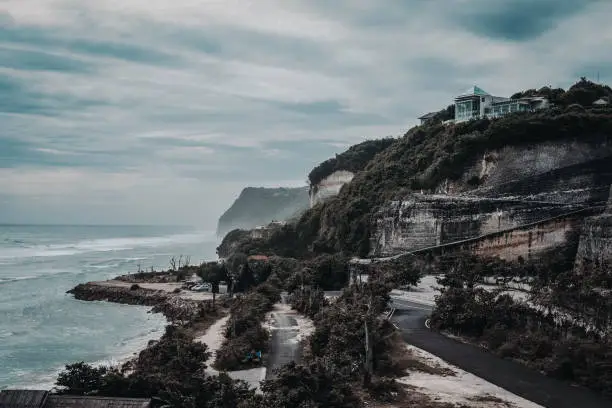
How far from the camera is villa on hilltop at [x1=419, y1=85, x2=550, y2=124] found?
151ft

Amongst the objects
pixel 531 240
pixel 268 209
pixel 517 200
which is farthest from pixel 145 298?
pixel 268 209

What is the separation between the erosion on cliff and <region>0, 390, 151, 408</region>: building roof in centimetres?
2684

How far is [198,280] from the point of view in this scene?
5706cm

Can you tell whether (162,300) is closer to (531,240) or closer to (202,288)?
(202,288)

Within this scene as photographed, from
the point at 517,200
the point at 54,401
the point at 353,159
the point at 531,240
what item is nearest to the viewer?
the point at 54,401

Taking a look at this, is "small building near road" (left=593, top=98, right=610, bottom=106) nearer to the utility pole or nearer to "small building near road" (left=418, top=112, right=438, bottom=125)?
"small building near road" (left=418, top=112, right=438, bottom=125)

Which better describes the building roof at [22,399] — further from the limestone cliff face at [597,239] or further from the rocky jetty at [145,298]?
the limestone cliff face at [597,239]

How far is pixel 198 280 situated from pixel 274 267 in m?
11.5

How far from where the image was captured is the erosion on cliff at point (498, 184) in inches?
1412

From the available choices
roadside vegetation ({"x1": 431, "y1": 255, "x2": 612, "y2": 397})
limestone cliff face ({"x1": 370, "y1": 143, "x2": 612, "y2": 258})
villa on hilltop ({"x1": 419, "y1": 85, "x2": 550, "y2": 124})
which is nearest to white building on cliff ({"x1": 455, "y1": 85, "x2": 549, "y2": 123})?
villa on hilltop ({"x1": 419, "y1": 85, "x2": 550, "y2": 124})

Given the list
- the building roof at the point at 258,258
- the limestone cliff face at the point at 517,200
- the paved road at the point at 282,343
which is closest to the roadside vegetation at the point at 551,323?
the limestone cliff face at the point at 517,200

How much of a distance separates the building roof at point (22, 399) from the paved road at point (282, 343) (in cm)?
733

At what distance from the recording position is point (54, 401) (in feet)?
51.3

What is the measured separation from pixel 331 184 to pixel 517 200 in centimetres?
4054
